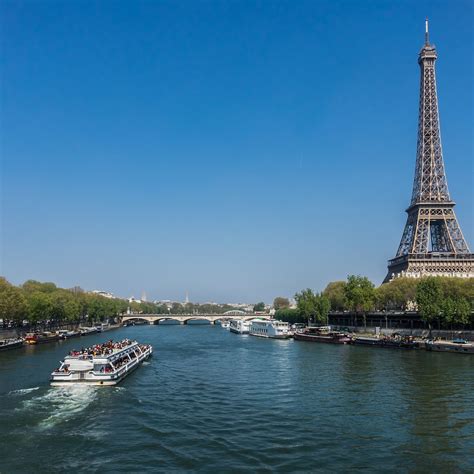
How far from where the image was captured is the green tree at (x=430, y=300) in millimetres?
84125

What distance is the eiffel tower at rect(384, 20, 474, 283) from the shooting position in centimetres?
11900

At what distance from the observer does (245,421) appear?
31.7 m

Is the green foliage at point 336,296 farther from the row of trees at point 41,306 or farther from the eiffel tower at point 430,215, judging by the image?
the row of trees at point 41,306

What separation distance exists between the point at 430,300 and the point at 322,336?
23675 millimetres

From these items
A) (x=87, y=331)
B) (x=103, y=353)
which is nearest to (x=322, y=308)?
(x=87, y=331)

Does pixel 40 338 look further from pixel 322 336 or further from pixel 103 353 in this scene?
pixel 322 336

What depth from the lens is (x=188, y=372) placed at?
179 feet

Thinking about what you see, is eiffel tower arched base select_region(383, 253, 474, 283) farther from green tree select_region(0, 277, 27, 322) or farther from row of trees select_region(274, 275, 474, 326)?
green tree select_region(0, 277, 27, 322)

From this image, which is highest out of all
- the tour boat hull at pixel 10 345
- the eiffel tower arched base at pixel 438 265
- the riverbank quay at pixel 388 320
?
the eiffel tower arched base at pixel 438 265

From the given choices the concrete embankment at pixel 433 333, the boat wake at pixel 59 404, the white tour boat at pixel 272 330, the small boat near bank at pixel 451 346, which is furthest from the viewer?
the white tour boat at pixel 272 330

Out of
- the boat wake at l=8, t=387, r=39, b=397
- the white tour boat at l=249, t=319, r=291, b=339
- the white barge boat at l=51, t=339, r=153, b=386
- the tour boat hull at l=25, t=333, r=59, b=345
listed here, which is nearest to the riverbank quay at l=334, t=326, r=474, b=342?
the white tour boat at l=249, t=319, r=291, b=339

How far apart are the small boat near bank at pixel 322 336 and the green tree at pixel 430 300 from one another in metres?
14.4

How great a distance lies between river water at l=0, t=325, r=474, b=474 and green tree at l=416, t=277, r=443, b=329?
30156 millimetres

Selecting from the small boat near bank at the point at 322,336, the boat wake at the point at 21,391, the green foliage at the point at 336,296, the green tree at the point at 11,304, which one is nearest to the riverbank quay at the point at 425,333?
the small boat near bank at the point at 322,336
